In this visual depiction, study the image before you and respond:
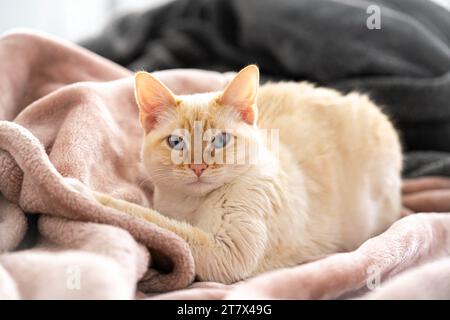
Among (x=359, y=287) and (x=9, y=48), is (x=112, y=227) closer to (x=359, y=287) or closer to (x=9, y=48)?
(x=359, y=287)

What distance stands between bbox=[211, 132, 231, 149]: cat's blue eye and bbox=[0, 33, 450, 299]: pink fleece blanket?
0.71ft

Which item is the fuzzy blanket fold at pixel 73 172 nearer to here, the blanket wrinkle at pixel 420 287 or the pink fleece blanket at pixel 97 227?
the pink fleece blanket at pixel 97 227

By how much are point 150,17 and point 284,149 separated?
3.78ft

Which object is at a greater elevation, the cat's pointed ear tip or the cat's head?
the cat's pointed ear tip

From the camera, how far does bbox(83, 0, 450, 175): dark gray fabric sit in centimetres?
197

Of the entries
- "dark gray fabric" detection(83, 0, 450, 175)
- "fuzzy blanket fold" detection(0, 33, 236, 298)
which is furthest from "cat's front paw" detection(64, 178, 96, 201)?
"dark gray fabric" detection(83, 0, 450, 175)

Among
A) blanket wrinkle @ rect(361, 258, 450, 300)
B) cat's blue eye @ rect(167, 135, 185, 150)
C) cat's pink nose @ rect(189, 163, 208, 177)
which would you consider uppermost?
cat's blue eye @ rect(167, 135, 185, 150)

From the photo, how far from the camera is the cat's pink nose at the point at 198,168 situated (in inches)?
45.8

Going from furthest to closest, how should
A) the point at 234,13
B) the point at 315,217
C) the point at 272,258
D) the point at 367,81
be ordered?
the point at 234,13 < the point at 367,81 < the point at 315,217 < the point at 272,258

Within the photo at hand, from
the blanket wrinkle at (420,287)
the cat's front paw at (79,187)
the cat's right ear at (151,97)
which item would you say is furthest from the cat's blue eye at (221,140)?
the blanket wrinkle at (420,287)

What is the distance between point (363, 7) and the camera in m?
2.09

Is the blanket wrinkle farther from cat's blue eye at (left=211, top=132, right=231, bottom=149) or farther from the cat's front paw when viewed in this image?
the cat's front paw

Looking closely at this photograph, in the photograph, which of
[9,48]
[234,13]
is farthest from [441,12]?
[9,48]

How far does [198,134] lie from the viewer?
118 centimetres
